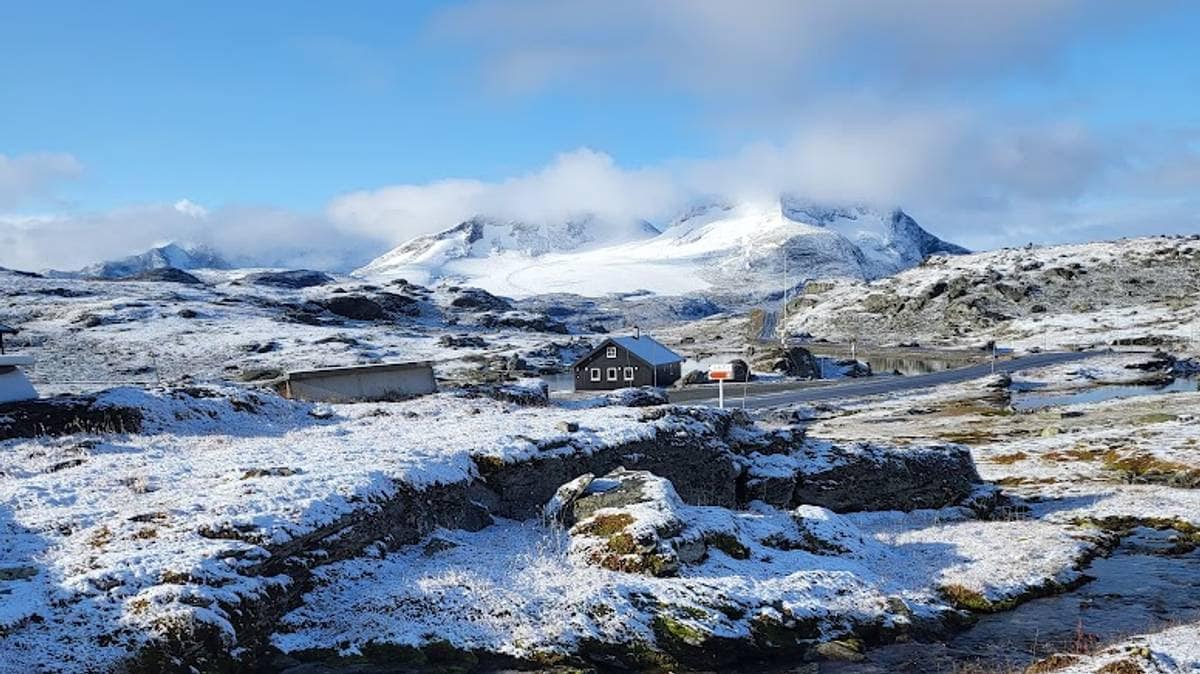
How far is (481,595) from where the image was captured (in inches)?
778

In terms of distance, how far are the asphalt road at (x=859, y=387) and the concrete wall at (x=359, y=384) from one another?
33.8 metres

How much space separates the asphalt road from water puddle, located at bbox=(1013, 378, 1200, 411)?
862 centimetres

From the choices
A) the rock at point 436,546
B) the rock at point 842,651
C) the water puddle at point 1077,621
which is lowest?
the water puddle at point 1077,621

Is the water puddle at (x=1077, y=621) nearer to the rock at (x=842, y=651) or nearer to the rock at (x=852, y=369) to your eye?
the rock at (x=842, y=651)

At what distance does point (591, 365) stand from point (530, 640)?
89890 millimetres

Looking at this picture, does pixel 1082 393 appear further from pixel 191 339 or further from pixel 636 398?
pixel 191 339

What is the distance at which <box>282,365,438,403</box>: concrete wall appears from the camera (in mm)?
48719

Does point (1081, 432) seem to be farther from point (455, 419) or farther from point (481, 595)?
point (481, 595)

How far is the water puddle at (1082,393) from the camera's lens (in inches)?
3553

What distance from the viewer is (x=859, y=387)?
337ft

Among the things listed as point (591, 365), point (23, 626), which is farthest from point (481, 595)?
point (591, 365)

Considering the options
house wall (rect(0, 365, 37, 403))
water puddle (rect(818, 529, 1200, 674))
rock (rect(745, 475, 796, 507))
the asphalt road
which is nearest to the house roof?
the asphalt road

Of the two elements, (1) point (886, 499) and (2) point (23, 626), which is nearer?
(2) point (23, 626)

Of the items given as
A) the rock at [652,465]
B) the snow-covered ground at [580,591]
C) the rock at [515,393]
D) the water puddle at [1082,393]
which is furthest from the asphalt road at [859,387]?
the snow-covered ground at [580,591]
